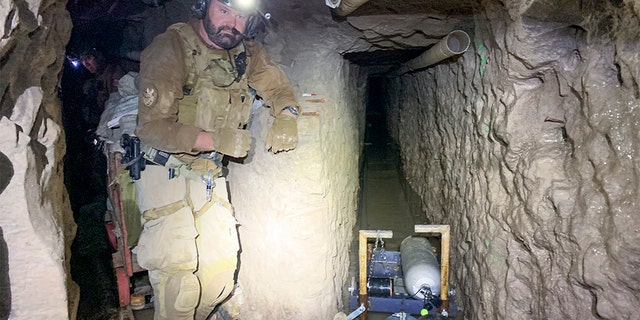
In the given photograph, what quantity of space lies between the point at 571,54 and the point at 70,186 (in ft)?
22.6

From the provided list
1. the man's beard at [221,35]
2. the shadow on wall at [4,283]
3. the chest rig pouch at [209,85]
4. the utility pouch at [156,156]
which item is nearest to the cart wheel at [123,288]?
the utility pouch at [156,156]

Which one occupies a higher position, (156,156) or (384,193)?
(156,156)

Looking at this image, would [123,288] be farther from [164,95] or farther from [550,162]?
[550,162]

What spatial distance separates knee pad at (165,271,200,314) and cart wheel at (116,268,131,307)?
38.2 inches

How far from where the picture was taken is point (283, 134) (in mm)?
2973

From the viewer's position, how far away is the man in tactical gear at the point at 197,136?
2.79 metres

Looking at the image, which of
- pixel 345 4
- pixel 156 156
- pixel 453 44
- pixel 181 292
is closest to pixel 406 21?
pixel 453 44

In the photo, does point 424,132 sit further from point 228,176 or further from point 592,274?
point 592,274

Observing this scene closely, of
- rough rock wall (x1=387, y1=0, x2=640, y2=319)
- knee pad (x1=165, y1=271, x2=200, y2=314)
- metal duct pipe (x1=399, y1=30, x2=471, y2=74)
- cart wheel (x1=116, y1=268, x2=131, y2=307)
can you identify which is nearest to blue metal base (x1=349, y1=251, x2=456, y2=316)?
rough rock wall (x1=387, y1=0, x2=640, y2=319)

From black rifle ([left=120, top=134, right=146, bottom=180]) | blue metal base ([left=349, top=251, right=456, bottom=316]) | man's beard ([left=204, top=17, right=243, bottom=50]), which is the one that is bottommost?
blue metal base ([left=349, top=251, right=456, bottom=316])

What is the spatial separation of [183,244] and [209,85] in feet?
4.08

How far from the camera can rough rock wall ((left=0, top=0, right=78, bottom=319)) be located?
1.54 metres

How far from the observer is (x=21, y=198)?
1.57m

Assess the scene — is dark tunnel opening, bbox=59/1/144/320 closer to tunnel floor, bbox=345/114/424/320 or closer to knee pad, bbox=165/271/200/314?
knee pad, bbox=165/271/200/314
